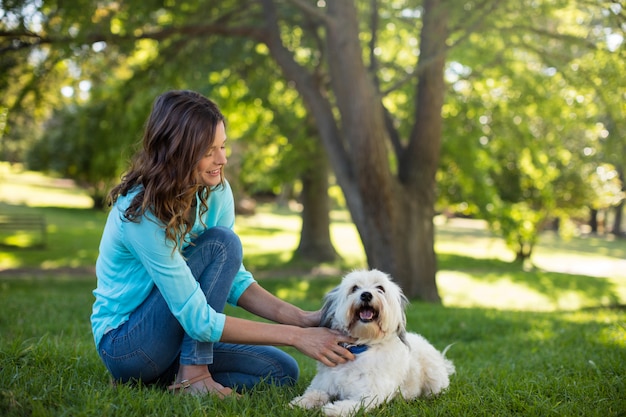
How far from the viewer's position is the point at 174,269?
10.2 ft

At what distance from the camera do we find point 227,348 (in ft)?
12.3

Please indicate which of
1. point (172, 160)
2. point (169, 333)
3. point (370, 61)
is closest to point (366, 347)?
point (169, 333)

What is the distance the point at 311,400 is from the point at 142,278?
3.66ft

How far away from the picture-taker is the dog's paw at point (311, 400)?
328cm

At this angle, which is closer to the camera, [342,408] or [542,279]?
[342,408]

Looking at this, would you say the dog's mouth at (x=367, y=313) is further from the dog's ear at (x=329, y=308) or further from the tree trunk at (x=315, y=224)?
the tree trunk at (x=315, y=224)

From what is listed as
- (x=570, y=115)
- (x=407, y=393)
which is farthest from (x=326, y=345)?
(x=570, y=115)

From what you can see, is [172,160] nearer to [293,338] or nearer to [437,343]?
[293,338]

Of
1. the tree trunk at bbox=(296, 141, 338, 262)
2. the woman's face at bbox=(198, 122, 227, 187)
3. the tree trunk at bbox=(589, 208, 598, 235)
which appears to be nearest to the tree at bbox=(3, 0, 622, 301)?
the woman's face at bbox=(198, 122, 227, 187)

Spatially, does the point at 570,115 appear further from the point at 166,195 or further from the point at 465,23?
the point at 166,195

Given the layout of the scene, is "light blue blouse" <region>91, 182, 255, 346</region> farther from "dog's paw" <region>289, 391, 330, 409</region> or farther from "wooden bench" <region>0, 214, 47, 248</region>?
"wooden bench" <region>0, 214, 47, 248</region>

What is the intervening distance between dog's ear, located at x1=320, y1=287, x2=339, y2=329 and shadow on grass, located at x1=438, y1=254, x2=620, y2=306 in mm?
11711

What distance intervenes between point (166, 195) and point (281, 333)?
0.94m

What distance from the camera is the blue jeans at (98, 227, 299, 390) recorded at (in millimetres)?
3293
